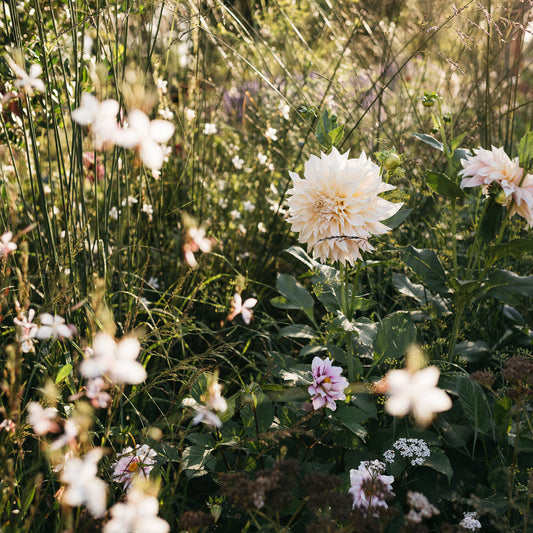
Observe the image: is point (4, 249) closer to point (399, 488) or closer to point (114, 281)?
point (114, 281)

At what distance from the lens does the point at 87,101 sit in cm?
56

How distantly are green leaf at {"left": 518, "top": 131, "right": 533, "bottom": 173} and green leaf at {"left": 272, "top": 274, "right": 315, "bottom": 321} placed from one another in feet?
1.74

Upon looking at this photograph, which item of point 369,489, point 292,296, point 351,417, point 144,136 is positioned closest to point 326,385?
point 351,417

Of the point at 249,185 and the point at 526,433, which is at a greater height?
the point at 249,185

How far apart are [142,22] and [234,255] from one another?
80 cm

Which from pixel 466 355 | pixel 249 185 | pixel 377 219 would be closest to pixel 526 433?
pixel 466 355

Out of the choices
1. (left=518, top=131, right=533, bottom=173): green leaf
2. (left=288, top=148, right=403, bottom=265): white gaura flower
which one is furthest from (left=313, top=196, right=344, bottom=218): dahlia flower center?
(left=518, top=131, right=533, bottom=173): green leaf

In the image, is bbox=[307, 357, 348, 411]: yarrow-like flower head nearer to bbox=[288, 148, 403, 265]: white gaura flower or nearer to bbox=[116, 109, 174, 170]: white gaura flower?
bbox=[288, 148, 403, 265]: white gaura flower

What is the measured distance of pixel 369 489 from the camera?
0.71 meters

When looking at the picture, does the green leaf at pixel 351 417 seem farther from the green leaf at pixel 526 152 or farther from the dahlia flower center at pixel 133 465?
the green leaf at pixel 526 152

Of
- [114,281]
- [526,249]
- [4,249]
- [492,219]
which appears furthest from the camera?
[114,281]

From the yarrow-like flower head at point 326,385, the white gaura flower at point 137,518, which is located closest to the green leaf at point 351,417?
the yarrow-like flower head at point 326,385

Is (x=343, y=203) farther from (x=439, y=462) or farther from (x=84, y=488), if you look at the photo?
(x=84, y=488)

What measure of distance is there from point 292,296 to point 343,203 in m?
0.30
